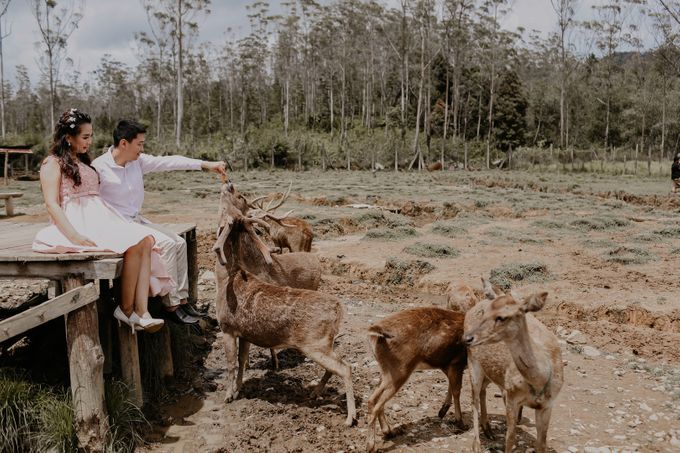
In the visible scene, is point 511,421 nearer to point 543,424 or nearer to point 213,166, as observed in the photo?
point 543,424

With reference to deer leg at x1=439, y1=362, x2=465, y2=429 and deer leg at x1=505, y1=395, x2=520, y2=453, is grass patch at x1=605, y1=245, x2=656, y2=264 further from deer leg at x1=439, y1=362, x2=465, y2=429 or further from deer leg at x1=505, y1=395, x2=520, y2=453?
deer leg at x1=505, y1=395, x2=520, y2=453

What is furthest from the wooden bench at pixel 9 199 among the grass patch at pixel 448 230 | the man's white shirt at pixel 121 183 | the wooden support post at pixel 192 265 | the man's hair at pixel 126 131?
the man's hair at pixel 126 131

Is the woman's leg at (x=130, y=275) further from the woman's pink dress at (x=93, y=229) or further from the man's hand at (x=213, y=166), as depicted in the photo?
the man's hand at (x=213, y=166)

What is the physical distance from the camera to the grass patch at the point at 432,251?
41.0 ft

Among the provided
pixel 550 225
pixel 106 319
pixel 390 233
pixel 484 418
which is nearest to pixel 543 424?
pixel 484 418

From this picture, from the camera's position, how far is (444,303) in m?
9.82

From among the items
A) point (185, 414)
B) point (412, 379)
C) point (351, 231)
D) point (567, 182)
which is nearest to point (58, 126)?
point (185, 414)

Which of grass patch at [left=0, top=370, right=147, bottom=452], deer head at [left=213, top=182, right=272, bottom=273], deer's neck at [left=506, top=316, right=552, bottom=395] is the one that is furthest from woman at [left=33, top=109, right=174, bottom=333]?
deer's neck at [left=506, top=316, right=552, bottom=395]

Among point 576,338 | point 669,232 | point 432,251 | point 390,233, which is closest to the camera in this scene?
point 576,338

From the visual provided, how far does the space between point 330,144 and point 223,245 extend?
43.8 meters

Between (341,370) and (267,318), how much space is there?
0.93 metres

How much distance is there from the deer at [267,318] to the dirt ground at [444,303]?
43 cm

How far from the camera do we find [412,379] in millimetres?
6473

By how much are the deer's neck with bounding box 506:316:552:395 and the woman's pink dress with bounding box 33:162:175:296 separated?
3314 millimetres
